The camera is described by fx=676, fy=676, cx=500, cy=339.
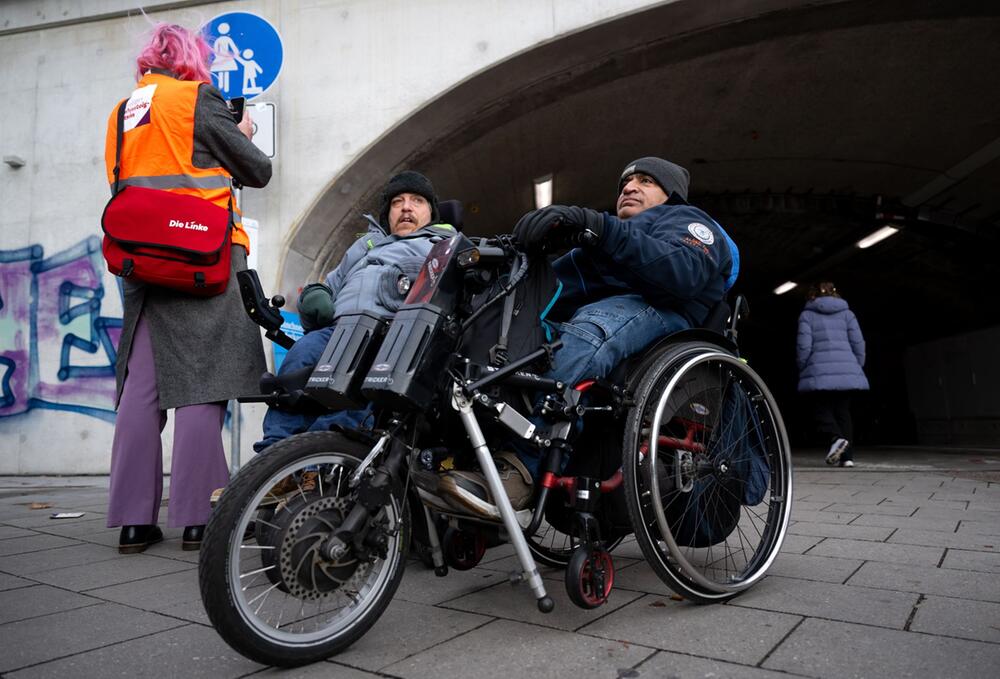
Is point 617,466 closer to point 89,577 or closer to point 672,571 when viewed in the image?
point 672,571

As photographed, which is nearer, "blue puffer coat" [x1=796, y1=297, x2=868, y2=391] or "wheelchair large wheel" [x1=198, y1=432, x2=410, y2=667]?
"wheelchair large wheel" [x1=198, y1=432, x2=410, y2=667]

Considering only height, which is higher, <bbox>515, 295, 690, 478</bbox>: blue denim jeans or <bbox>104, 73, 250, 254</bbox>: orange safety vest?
<bbox>104, 73, 250, 254</bbox>: orange safety vest

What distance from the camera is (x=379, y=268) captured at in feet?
9.27

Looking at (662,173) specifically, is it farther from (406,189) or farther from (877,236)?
(877,236)

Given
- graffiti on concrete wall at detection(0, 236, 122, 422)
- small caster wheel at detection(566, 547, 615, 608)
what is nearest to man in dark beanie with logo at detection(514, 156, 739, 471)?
small caster wheel at detection(566, 547, 615, 608)

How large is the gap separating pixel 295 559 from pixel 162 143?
2251 millimetres

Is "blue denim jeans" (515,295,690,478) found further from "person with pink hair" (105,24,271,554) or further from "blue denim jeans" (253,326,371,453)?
"person with pink hair" (105,24,271,554)

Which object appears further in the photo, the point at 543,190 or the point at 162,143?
the point at 543,190

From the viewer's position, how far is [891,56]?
8.07 metres

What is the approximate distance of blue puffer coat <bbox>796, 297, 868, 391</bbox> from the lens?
7555 millimetres

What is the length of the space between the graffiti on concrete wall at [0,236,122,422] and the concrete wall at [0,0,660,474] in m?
0.01

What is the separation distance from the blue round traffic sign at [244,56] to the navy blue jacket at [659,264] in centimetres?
300

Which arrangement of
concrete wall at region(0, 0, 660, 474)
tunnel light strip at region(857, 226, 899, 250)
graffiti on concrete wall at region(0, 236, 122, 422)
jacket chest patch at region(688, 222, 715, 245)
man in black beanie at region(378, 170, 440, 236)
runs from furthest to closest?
tunnel light strip at region(857, 226, 899, 250)
graffiti on concrete wall at region(0, 236, 122, 422)
concrete wall at region(0, 0, 660, 474)
man in black beanie at region(378, 170, 440, 236)
jacket chest patch at region(688, 222, 715, 245)

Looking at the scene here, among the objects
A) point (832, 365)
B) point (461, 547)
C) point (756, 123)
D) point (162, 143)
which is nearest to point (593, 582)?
point (461, 547)
